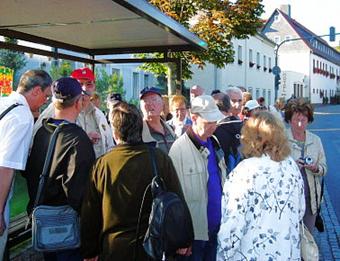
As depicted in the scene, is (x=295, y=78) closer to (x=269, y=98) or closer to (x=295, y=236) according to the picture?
(x=269, y=98)

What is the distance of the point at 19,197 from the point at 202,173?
192 centimetres

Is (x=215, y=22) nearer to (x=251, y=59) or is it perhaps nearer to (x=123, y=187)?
(x=123, y=187)

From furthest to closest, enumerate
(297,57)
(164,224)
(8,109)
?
(297,57)
(8,109)
(164,224)

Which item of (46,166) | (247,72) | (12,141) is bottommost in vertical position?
(46,166)

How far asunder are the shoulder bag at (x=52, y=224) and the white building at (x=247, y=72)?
74.1ft

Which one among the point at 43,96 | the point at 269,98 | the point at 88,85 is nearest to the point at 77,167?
the point at 43,96

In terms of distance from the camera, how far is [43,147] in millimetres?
3123

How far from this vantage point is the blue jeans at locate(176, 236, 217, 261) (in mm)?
3487

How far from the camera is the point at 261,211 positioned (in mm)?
2807

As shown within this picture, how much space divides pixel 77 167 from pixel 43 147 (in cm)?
35

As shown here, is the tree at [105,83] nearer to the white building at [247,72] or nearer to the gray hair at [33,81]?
the gray hair at [33,81]

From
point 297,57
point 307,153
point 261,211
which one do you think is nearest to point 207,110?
point 261,211

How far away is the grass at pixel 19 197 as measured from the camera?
4.20 m

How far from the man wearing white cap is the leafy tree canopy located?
1057 cm
